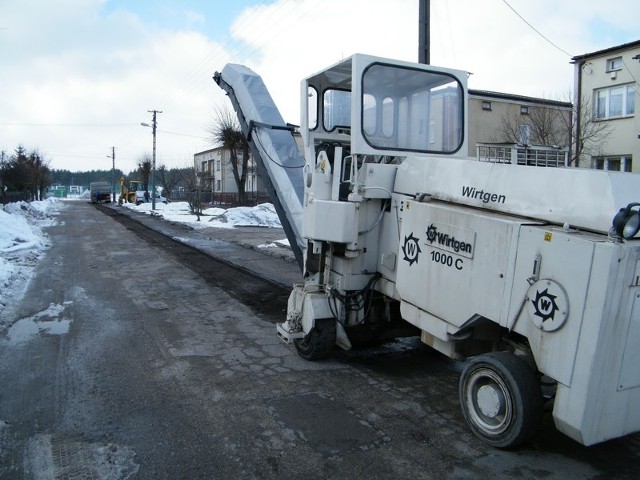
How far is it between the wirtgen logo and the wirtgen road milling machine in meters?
0.01

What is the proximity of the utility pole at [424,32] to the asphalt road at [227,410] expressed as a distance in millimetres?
7739

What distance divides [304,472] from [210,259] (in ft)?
33.1

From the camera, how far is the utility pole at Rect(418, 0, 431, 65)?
11.8m

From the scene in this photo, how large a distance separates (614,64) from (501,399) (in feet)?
76.7

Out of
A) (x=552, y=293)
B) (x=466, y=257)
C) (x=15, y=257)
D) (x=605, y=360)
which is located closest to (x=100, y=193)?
(x=15, y=257)

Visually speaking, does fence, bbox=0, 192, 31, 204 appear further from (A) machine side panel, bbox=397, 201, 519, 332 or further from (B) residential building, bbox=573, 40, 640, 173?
(A) machine side panel, bbox=397, 201, 519, 332

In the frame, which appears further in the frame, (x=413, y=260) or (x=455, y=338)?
(x=413, y=260)

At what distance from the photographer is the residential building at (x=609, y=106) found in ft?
69.4

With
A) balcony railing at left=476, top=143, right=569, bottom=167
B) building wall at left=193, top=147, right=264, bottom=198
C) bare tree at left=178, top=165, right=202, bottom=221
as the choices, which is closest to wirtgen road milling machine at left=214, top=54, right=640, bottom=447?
balcony railing at left=476, top=143, right=569, bottom=167

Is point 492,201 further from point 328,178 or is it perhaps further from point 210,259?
point 210,259

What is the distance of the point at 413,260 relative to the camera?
13.5 feet

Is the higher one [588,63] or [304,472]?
[588,63]

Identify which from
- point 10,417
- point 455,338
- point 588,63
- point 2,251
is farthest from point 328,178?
point 588,63

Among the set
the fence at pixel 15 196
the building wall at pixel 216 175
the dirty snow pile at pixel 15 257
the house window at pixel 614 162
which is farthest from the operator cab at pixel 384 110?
the building wall at pixel 216 175
